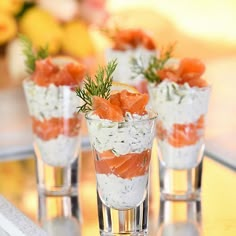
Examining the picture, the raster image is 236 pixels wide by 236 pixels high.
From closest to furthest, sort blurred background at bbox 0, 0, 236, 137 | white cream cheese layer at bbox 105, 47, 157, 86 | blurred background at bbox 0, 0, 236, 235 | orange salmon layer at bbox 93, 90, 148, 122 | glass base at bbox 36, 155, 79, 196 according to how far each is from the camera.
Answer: orange salmon layer at bbox 93, 90, 148, 122 < glass base at bbox 36, 155, 79, 196 < white cream cheese layer at bbox 105, 47, 157, 86 < blurred background at bbox 0, 0, 236, 235 < blurred background at bbox 0, 0, 236, 137

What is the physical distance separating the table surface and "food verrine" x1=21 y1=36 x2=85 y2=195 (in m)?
0.04

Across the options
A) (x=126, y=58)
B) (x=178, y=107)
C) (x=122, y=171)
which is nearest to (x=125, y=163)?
(x=122, y=171)

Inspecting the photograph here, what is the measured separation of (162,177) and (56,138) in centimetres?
22

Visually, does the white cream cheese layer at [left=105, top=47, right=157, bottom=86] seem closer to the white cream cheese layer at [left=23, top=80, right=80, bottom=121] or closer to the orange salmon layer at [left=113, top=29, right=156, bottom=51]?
the orange salmon layer at [left=113, top=29, right=156, bottom=51]

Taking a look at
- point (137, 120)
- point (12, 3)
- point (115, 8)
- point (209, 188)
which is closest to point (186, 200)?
point (209, 188)

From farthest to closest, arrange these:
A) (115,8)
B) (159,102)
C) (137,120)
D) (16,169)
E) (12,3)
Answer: (115,8) < (12,3) < (16,169) < (159,102) < (137,120)

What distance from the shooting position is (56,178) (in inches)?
68.0

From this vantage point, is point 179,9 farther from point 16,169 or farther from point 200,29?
point 16,169

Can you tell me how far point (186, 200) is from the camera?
5.37 ft

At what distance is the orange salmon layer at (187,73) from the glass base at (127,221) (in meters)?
0.26

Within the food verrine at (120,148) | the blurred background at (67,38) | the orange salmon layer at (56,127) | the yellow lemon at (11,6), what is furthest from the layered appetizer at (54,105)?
the yellow lemon at (11,6)

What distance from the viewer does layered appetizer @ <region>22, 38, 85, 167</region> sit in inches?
64.9

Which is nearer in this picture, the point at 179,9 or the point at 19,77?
the point at 19,77

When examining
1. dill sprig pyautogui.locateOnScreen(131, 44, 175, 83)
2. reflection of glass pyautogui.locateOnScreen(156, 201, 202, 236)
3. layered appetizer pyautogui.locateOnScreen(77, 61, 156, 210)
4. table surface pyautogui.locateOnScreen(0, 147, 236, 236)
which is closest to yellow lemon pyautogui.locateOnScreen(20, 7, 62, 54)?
table surface pyautogui.locateOnScreen(0, 147, 236, 236)
